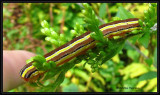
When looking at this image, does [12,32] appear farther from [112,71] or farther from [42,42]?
[112,71]

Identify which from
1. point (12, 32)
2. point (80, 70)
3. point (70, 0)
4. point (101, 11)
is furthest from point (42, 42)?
point (101, 11)

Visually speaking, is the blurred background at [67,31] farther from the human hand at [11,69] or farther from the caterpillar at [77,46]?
the caterpillar at [77,46]

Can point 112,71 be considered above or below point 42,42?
below

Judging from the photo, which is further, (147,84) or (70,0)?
(147,84)

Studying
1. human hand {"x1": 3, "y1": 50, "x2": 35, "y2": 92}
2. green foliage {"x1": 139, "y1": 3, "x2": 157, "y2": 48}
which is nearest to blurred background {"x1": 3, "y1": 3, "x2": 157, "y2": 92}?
human hand {"x1": 3, "y1": 50, "x2": 35, "y2": 92}

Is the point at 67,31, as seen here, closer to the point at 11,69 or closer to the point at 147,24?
the point at 11,69

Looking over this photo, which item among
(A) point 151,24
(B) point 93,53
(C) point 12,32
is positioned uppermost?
(C) point 12,32

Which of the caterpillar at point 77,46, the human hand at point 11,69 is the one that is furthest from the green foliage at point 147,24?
the human hand at point 11,69

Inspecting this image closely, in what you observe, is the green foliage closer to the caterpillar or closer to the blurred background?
the caterpillar
